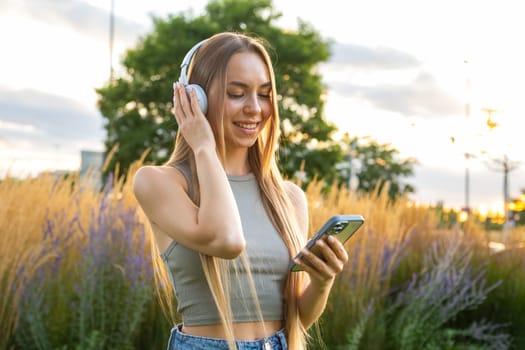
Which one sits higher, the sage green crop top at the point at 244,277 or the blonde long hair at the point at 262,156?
the blonde long hair at the point at 262,156

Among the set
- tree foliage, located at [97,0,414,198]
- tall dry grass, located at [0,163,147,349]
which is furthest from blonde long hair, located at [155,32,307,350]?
tree foliage, located at [97,0,414,198]

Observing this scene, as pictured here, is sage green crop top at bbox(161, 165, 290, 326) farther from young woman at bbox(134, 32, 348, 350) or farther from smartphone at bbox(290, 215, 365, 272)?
smartphone at bbox(290, 215, 365, 272)

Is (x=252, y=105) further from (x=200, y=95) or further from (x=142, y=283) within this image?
(x=142, y=283)

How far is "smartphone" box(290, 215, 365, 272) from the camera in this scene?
185cm

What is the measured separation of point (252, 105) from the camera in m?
2.13

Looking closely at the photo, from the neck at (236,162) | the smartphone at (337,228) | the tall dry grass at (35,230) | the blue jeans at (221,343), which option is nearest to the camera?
the smartphone at (337,228)

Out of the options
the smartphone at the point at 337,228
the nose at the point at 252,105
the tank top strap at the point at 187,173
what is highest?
the nose at the point at 252,105

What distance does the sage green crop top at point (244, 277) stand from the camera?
2.00 m

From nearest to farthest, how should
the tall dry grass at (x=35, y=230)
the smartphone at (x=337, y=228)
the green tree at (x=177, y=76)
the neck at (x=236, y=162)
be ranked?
the smartphone at (x=337, y=228) < the neck at (x=236, y=162) < the tall dry grass at (x=35, y=230) < the green tree at (x=177, y=76)

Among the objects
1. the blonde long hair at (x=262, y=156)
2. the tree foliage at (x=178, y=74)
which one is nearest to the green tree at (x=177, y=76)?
the tree foliage at (x=178, y=74)

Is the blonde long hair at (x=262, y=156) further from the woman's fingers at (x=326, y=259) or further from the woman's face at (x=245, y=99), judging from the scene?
the woman's fingers at (x=326, y=259)

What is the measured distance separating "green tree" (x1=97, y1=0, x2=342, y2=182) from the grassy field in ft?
61.6

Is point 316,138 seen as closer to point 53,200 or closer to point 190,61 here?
point 53,200

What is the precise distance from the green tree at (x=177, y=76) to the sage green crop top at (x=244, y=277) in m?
22.6
